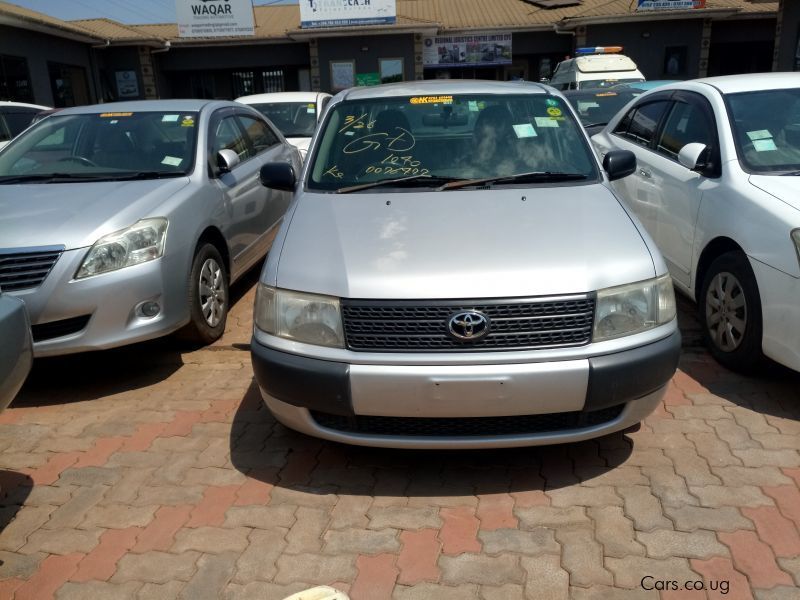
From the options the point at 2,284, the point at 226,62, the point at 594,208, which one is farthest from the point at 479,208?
the point at 226,62

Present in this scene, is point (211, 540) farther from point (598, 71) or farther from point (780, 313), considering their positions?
point (598, 71)

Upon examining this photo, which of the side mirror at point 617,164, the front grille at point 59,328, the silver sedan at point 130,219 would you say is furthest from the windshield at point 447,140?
the front grille at point 59,328

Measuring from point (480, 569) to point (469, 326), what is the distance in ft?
3.01

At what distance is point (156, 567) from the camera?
2.64m

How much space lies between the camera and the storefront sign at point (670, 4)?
72.1ft

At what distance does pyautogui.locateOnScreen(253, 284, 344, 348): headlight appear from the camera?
2.85 metres

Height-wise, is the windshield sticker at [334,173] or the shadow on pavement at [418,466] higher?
the windshield sticker at [334,173]

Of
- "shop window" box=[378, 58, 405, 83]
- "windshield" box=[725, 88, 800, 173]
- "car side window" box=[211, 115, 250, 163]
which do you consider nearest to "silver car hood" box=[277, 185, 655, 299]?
"windshield" box=[725, 88, 800, 173]

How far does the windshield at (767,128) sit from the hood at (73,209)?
3.66 metres

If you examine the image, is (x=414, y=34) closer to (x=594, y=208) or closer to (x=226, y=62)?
(x=226, y=62)

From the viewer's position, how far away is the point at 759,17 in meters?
22.7

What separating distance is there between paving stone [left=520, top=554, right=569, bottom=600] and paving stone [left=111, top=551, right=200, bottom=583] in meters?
1.27

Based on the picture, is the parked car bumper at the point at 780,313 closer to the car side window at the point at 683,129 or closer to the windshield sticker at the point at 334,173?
the car side window at the point at 683,129

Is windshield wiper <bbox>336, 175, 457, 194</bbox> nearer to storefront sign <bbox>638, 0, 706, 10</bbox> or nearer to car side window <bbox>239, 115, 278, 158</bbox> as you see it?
car side window <bbox>239, 115, 278, 158</bbox>
